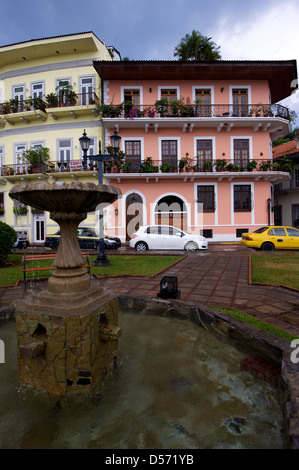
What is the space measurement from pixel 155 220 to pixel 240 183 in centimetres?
690

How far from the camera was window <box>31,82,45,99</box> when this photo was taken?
2016cm

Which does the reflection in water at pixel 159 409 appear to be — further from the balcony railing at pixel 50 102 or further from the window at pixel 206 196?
the balcony railing at pixel 50 102

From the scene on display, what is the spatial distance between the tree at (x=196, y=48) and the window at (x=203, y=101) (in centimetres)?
663

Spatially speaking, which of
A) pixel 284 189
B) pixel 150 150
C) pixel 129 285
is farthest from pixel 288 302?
pixel 284 189

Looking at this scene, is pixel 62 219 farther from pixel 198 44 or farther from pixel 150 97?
pixel 198 44

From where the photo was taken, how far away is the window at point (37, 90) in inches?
794

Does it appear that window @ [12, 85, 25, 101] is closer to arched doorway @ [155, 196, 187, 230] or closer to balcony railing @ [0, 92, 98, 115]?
balcony railing @ [0, 92, 98, 115]

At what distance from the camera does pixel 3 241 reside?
365 inches

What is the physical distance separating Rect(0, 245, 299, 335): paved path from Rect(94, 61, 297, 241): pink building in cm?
1095

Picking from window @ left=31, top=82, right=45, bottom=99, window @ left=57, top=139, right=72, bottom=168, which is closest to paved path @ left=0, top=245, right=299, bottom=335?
window @ left=57, top=139, right=72, bottom=168

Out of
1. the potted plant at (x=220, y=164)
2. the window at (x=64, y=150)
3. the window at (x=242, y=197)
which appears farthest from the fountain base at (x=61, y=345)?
the window at (x=64, y=150)

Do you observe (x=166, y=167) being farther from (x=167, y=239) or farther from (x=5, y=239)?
(x=5, y=239)

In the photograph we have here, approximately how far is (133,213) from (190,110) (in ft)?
27.7
